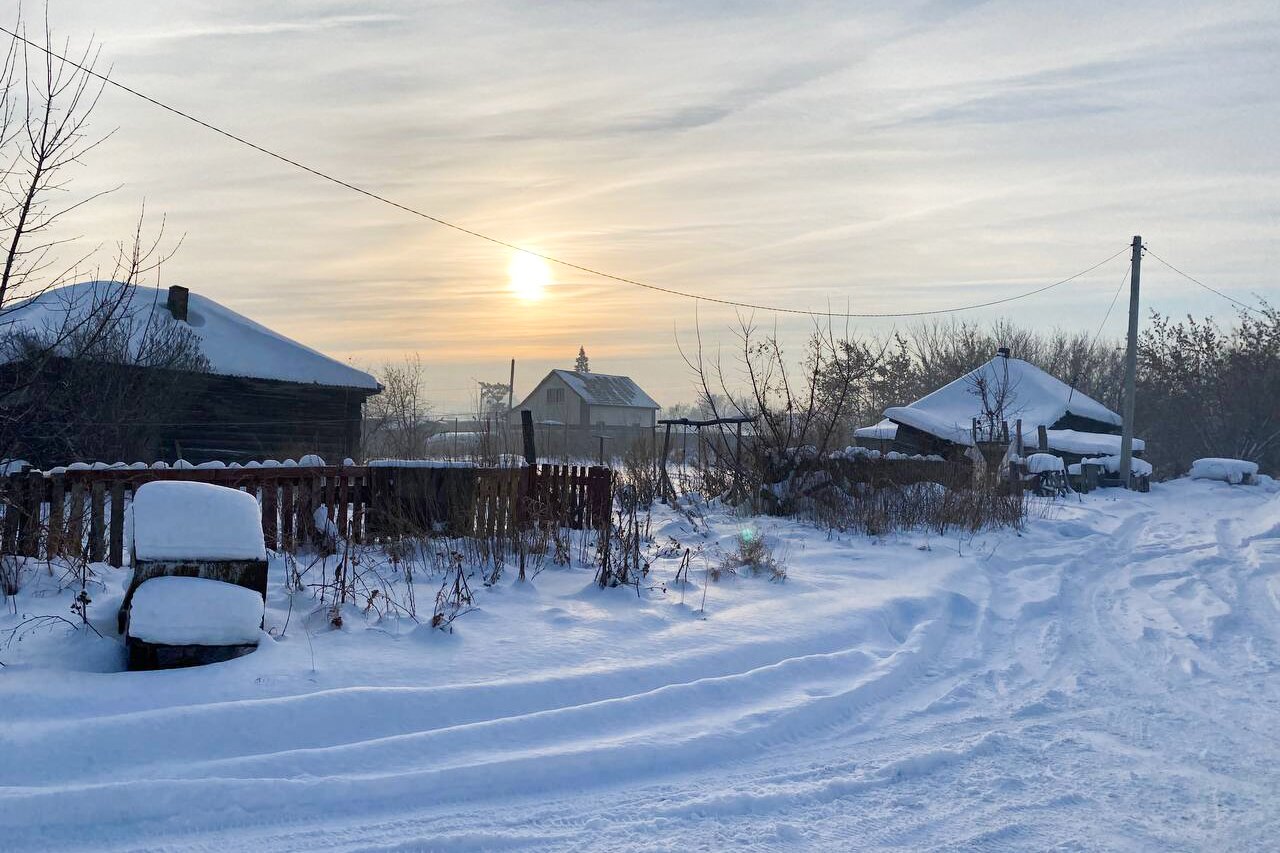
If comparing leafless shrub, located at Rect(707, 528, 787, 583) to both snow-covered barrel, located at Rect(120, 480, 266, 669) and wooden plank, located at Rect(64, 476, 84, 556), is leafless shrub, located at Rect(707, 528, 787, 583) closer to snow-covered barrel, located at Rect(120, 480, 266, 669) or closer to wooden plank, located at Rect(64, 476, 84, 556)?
snow-covered barrel, located at Rect(120, 480, 266, 669)

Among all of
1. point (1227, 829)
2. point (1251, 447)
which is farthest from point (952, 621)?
point (1251, 447)

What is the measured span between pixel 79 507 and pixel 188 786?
4326 mm

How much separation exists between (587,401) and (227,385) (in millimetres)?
41415

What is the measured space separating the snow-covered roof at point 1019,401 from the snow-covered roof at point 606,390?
1287 inches

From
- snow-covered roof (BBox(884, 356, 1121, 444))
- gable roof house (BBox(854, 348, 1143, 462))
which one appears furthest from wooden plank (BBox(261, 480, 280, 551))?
snow-covered roof (BBox(884, 356, 1121, 444))

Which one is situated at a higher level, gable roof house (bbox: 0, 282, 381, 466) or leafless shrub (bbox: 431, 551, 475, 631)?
gable roof house (bbox: 0, 282, 381, 466)

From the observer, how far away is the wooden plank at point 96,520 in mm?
6715

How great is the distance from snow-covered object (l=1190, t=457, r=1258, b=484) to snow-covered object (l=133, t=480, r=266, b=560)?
30305 mm

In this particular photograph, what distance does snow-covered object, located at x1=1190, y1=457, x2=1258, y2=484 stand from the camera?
27.1 meters

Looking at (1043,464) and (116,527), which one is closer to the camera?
(116,527)

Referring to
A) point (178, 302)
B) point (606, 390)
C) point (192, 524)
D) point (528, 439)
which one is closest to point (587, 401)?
point (606, 390)

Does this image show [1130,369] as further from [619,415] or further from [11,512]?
[619,415]

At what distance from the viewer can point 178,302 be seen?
18828 millimetres

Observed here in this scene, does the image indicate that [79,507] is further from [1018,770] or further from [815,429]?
[815,429]
